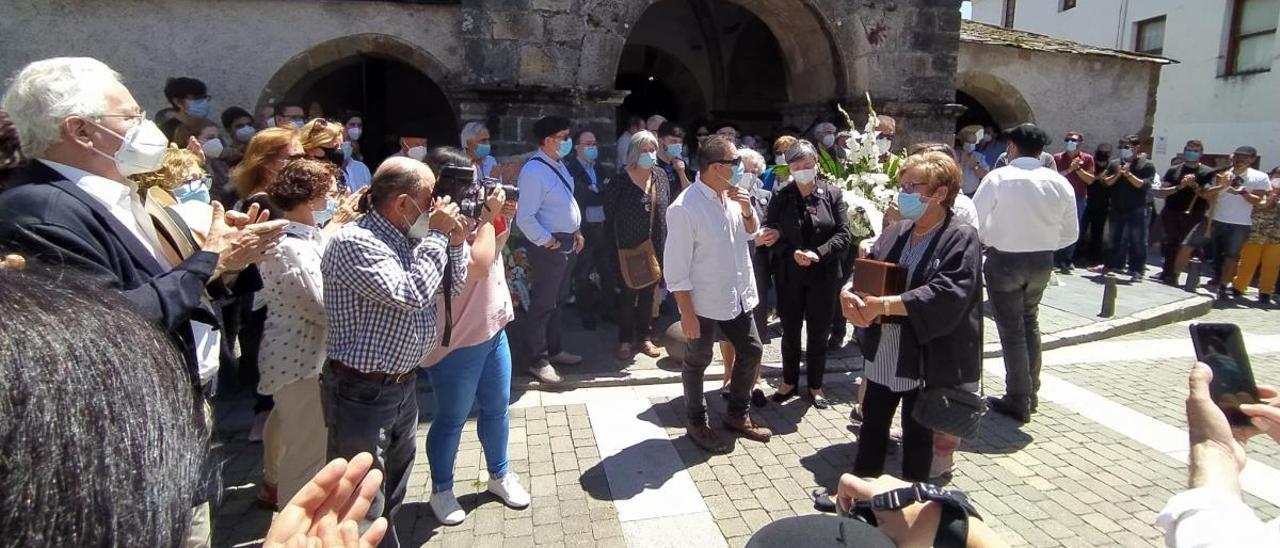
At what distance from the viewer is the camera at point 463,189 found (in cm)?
281

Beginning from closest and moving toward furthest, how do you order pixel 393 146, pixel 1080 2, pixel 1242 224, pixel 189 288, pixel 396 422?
pixel 189 288, pixel 396 422, pixel 1242 224, pixel 393 146, pixel 1080 2

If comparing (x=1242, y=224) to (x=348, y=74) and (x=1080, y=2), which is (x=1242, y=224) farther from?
(x=1080, y=2)

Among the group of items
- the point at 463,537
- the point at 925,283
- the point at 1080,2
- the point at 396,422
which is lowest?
the point at 463,537

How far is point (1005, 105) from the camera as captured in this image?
443 inches

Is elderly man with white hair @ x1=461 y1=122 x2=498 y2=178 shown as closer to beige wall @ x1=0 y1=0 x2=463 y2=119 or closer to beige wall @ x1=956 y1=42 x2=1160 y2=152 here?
beige wall @ x1=0 y1=0 x2=463 y2=119

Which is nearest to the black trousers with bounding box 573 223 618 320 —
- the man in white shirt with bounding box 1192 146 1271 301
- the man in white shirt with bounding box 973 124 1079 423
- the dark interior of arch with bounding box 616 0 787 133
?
the man in white shirt with bounding box 973 124 1079 423

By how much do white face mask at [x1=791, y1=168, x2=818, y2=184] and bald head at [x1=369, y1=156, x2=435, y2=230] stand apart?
9.33 ft

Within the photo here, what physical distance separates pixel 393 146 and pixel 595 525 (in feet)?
28.6

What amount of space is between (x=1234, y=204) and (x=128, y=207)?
39.0 ft

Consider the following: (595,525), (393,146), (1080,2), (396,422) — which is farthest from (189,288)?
(1080,2)

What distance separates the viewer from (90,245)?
184 centimetres

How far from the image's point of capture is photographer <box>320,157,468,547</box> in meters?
2.44

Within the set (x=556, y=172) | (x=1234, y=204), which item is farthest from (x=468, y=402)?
(x=1234, y=204)

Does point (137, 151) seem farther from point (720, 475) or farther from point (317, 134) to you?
point (720, 475)
